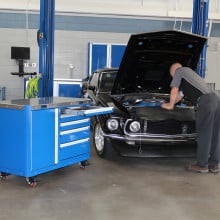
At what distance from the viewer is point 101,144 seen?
5.80 metres

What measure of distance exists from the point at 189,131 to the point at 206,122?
1.13 feet

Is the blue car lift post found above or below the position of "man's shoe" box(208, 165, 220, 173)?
above

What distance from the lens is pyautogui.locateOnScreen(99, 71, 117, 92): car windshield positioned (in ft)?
21.3

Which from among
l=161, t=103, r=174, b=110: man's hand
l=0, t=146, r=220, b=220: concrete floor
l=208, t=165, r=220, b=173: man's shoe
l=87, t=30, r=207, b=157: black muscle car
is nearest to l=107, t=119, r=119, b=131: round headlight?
l=87, t=30, r=207, b=157: black muscle car

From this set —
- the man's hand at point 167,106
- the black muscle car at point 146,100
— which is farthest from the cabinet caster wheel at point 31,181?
the man's hand at point 167,106

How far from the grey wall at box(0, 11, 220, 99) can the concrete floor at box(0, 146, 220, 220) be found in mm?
6279

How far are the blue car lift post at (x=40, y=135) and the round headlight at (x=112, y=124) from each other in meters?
0.36

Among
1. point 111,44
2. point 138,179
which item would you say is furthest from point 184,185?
point 111,44

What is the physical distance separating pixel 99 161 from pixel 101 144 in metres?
0.31

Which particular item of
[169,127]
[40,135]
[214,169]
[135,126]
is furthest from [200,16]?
[40,135]

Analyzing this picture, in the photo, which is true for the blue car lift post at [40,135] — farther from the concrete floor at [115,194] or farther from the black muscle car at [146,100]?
the black muscle car at [146,100]

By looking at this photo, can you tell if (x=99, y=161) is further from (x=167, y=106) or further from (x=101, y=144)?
(x=167, y=106)

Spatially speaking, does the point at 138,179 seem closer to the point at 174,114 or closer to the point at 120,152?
the point at 120,152

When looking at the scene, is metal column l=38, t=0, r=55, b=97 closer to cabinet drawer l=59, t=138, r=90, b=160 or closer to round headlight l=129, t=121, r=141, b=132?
cabinet drawer l=59, t=138, r=90, b=160
